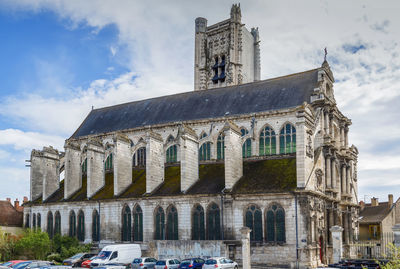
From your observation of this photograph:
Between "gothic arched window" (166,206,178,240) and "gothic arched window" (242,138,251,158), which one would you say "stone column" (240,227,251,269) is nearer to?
"gothic arched window" (166,206,178,240)

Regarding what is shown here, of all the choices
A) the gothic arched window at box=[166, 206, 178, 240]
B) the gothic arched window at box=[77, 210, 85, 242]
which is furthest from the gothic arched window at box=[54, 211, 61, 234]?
the gothic arched window at box=[166, 206, 178, 240]

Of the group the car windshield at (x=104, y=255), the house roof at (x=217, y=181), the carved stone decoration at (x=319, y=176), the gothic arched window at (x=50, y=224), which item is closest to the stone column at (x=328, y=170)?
the carved stone decoration at (x=319, y=176)

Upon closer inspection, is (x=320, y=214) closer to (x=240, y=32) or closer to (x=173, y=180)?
(x=173, y=180)

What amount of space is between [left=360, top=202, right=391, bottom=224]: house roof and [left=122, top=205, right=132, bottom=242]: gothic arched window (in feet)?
82.2

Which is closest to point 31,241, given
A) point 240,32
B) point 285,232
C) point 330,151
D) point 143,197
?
point 143,197

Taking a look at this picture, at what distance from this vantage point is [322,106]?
125ft

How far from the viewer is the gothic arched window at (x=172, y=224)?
35.4m

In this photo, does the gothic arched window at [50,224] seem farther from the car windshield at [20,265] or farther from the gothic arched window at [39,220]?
the car windshield at [20,265]

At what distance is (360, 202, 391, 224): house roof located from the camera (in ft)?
162

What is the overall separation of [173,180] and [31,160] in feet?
56.7

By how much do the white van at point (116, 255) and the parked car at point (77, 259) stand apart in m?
3.35

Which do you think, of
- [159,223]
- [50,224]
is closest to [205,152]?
[159,223]

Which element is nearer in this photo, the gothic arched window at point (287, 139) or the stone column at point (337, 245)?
the stone column at point (337, 245)

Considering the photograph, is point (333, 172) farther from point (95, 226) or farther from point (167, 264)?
point (95, 226)
